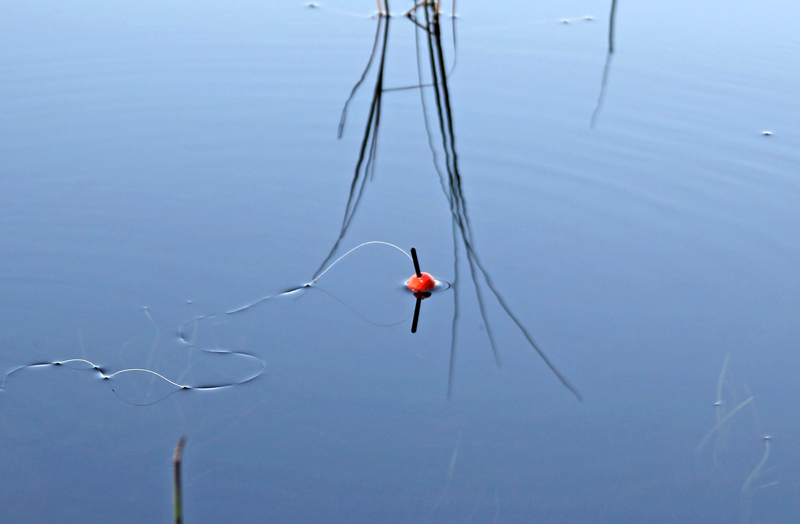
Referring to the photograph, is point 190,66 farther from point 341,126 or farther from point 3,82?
point 341,126

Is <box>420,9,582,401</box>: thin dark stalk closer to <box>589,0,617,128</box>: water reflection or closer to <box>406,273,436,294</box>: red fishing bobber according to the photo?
<box>406,273,436,294</box>: red fishing bobber

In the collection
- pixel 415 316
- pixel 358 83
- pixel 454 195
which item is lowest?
pixel 415 316

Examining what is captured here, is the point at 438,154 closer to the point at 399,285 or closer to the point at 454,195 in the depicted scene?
the point at 454,195

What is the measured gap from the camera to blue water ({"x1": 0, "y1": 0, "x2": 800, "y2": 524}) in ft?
5.39

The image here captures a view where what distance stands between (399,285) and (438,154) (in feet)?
3.03

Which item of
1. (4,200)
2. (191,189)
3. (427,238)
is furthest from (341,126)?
(4,200)

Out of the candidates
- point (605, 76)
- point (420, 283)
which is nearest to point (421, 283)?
point (420, 283)

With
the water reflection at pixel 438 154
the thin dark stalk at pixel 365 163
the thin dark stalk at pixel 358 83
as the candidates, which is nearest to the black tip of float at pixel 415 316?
the water reflection at pixel 438 154

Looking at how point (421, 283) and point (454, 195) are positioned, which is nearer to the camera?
point (421, 283)

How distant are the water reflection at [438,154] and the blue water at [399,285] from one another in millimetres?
13

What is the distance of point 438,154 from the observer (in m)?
3.02

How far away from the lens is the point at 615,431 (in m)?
1.76

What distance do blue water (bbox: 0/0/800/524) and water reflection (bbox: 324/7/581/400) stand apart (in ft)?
0.04

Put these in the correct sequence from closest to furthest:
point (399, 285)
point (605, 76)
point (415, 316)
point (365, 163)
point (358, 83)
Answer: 1. point (415, 316)
2. point (399, 285)
3. point (365, 163)
4. point (358, 83)
5. point (605, 76)
